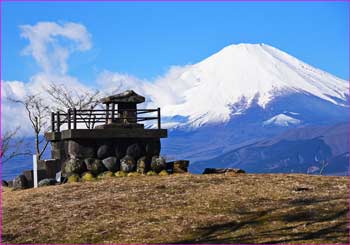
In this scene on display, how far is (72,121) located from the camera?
36.9 m

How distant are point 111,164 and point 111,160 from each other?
8.6 inches

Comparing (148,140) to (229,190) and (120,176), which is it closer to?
(120,176)

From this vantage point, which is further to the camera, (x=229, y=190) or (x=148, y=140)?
(x=148, y=140)

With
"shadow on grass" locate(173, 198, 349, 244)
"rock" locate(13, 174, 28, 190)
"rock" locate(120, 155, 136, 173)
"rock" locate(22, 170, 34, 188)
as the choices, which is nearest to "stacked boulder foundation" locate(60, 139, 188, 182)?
"rock" locate(120, 155, 136, 173)

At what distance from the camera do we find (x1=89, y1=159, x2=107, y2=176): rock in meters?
34.7

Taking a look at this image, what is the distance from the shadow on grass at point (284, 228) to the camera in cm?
1841

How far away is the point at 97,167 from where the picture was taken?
34719 mm

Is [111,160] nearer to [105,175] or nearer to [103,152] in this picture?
[103,152]

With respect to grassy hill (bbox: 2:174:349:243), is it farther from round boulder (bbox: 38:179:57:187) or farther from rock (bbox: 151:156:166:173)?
rock (bbox: 151:156:166:173)

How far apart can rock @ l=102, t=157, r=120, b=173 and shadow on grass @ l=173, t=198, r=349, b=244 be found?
1400 centimetres

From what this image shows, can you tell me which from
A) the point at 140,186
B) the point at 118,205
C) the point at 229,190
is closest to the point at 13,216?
the point at 118,205

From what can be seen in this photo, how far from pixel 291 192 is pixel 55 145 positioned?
16.1 m

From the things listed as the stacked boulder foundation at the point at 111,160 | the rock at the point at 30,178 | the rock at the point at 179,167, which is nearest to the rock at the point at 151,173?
the stacked boulder foundation at the point at 111,160

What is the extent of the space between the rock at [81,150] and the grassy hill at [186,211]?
4.84m
